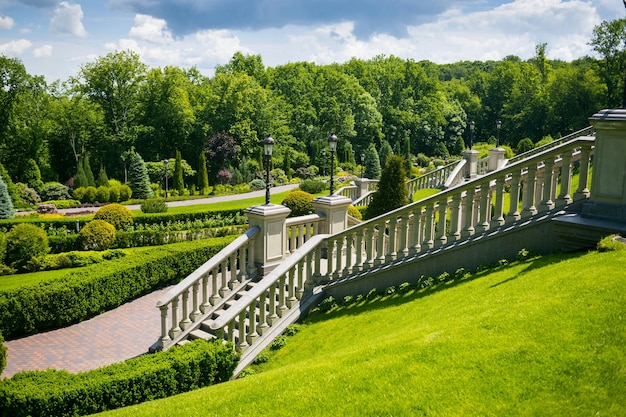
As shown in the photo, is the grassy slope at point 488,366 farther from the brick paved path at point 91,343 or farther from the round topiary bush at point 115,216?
the round topiary bush at point 115,216

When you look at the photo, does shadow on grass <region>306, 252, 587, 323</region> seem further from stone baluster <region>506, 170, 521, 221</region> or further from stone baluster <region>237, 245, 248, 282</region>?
stone baluster <region>237, 245, 248, 282</region>

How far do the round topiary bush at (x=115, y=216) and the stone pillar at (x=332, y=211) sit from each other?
51.9ft

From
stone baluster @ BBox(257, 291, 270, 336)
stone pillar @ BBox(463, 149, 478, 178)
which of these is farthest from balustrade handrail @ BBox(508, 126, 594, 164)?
stone baluster @ BBox(257, 291, 270, 336)

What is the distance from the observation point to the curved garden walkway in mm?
11844

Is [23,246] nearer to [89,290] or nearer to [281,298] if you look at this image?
[89,290]

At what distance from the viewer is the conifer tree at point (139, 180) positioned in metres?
41.6

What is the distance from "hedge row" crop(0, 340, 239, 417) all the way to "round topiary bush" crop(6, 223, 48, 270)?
1251 cm

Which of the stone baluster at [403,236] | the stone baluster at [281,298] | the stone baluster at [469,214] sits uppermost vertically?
the stone baluster at [469,214]

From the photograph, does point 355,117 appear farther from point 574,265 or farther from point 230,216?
point 574,265

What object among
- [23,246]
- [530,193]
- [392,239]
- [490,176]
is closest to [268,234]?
[392,239]

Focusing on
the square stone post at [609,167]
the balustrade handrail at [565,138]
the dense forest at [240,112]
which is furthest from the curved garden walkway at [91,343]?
the dense forest at [240,112]

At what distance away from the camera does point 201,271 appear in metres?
10.6

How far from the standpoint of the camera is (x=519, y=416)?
435 cm

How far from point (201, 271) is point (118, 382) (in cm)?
325
